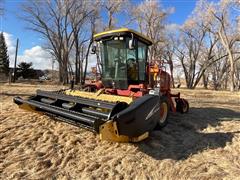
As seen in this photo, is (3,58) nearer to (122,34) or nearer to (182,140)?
(122,34)

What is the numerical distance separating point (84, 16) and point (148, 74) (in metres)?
26.4

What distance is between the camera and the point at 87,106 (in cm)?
611

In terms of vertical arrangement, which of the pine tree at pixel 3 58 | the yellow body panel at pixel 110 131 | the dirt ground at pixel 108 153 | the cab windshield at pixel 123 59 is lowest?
the dirt ground at pixel 108 153

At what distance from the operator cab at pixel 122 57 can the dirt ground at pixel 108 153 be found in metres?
1.90

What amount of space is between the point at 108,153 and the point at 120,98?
1.48 m

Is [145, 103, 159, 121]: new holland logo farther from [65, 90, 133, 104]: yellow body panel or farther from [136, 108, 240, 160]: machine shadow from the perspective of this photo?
[136, 108, 240, 160]: machine shadow

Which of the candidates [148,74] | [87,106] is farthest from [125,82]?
[87,106]

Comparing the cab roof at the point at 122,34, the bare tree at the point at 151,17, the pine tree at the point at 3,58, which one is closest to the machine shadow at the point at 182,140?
the cab roof at the point at 122,34

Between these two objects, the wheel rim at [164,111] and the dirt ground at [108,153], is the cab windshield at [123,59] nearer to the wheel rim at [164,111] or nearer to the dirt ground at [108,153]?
the wheel rim at [164,111]

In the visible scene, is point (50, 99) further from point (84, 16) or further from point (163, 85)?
point (84, 16)

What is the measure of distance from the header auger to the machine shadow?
354 millimetres

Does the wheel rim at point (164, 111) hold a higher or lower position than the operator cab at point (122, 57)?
lower

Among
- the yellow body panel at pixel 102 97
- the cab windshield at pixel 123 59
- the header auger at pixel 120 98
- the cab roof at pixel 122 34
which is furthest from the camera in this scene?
the cab windshield at pixel 123 59

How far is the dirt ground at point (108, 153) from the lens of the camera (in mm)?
4641
